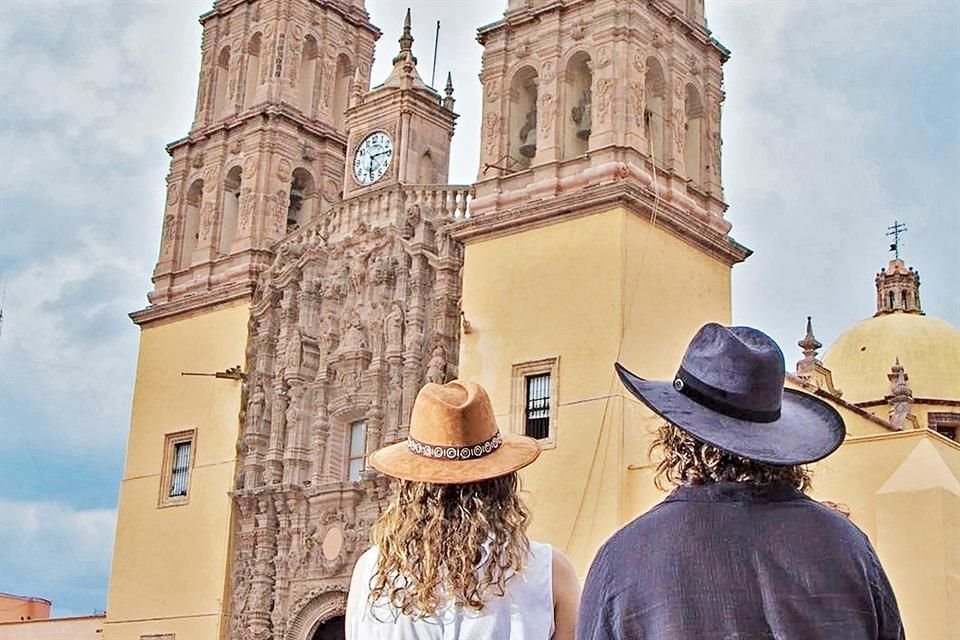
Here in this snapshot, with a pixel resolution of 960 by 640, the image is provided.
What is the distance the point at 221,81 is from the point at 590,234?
992 cm

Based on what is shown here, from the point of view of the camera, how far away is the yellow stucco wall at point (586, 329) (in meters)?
16.2

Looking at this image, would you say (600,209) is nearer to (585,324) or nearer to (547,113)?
(585,324)

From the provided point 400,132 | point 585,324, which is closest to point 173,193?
point 400,132

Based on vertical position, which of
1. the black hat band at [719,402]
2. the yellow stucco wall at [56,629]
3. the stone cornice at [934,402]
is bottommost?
the black hat band at [719,402]

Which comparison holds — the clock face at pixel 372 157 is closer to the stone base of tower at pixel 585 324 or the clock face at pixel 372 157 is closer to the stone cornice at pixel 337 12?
the stone base of tower at pixel 585 324

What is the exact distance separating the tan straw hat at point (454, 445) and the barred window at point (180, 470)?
18715 mm

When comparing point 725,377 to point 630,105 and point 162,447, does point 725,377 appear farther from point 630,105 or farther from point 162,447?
point 162,447

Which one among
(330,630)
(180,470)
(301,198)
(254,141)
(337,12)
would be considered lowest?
(330,630)

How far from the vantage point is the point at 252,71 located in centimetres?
2411

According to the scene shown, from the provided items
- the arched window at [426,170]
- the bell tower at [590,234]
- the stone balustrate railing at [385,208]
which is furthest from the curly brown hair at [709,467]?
the arched window at [426,170]

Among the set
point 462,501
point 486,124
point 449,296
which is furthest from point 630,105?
point 462,501

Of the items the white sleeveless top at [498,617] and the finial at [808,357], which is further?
the finial at [808,357]

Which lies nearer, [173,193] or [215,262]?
[215,262]

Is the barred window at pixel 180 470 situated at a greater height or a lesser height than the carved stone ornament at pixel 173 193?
lesser
